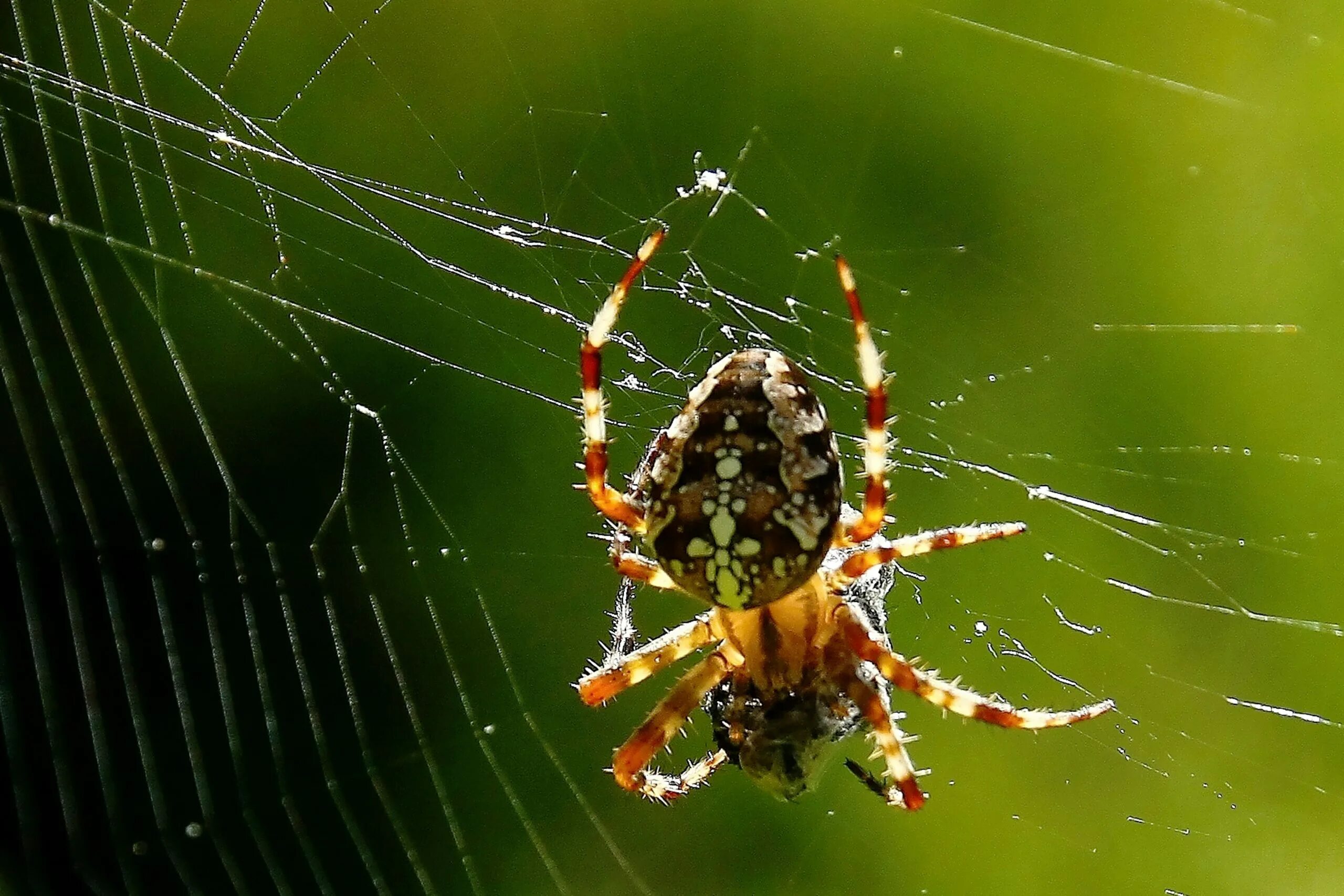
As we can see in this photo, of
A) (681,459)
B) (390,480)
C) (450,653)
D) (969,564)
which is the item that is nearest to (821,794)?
(969,564)

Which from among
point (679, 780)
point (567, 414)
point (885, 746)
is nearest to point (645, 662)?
point (679, 780)

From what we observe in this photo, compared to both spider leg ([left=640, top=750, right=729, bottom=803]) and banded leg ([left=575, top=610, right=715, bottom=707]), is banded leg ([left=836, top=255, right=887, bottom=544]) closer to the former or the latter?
banded leg ([left=575, top=610, right=715, bottom=707])

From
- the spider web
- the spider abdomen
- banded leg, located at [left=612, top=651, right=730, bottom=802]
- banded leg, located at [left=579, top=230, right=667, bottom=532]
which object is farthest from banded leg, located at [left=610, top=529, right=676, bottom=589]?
the spider web

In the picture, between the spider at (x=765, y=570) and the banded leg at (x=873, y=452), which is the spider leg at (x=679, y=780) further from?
the banded leg at (x=873, y=452)

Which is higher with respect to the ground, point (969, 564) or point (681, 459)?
point (681, 459)

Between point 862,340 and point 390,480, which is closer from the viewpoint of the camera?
point 862,340

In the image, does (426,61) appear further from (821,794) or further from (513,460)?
(821,794)
